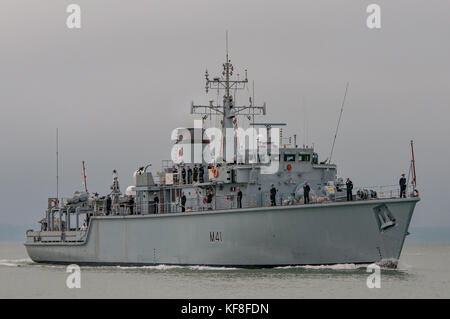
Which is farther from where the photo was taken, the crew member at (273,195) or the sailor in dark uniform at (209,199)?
the sailor in dark uniform at (209,199)

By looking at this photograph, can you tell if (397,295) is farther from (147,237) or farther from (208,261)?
(147,237)

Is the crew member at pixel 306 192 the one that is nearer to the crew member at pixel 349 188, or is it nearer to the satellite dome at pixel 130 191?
the crew member at pixel 349 188

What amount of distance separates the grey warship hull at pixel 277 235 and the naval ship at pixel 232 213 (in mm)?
42

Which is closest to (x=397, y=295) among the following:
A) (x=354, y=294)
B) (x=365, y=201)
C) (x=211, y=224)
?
(x=354, y=294)

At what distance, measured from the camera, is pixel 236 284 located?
34562 millimetres

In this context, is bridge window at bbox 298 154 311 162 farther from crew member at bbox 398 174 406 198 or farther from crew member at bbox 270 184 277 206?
crew member at bbox 398 174 406 198

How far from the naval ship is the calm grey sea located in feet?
2.83

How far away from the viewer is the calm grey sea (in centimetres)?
3241

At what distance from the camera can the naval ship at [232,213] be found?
37.0 meters

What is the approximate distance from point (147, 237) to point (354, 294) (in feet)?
47.3

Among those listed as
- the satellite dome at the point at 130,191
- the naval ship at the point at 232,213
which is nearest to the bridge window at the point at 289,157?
the naval ship at the point at 232,213

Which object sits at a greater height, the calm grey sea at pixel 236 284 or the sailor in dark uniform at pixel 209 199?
the sailor in dark uniform at pixel 209 199

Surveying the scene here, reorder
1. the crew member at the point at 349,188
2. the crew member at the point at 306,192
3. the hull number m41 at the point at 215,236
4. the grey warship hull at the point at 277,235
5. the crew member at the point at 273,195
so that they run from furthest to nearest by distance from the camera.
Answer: the hull number m41 at the point at 215,236 < the crew member at the point at 273,195 < the crew member at the point at 306,192 < the crew member at the point at 349,188 < the grey warship hull at the point at 277,235

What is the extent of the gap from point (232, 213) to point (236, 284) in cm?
522
